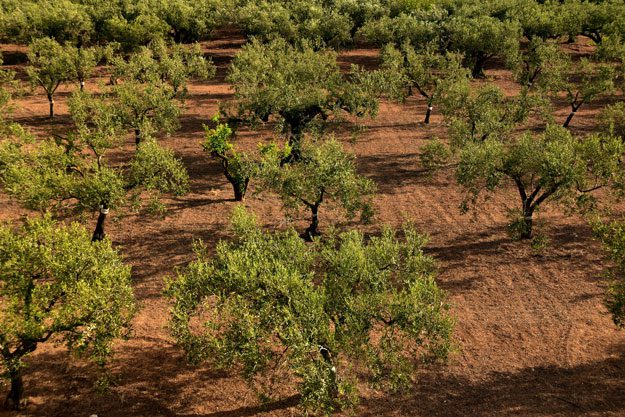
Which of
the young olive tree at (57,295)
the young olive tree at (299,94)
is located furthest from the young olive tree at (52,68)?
the young olive tree at (57,295)

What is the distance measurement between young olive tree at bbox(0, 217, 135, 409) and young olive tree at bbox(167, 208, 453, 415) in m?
2.88

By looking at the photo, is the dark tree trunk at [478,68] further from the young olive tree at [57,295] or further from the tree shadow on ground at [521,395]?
the young olive tree at [57,295]

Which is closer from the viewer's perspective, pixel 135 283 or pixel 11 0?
pixel 135 283

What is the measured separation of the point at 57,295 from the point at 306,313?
446 inches

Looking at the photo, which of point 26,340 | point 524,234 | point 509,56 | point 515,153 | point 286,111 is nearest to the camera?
point 26,340

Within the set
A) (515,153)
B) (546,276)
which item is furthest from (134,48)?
(546,276)

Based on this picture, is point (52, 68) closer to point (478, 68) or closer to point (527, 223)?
point (527, 223)

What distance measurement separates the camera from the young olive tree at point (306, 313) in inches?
787

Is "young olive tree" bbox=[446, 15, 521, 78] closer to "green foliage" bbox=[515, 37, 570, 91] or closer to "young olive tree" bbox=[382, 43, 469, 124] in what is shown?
"green foliage" bbox=[515, 37, 570, 91]

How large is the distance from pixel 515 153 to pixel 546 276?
9.07 meters

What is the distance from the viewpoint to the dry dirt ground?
24.2 meters

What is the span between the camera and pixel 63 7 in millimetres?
73500

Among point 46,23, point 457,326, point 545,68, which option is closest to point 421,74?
point 545,68

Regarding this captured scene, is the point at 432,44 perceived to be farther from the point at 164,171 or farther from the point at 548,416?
the point at 548,416
